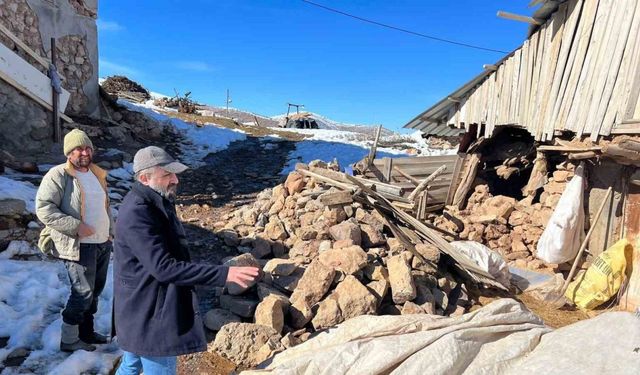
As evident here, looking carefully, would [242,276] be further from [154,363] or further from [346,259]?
[346,259]

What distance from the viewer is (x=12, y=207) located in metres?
5.12

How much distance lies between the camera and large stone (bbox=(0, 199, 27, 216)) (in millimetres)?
5051

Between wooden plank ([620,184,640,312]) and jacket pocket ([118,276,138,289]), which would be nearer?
jacket pocket ([118,276,138,289])

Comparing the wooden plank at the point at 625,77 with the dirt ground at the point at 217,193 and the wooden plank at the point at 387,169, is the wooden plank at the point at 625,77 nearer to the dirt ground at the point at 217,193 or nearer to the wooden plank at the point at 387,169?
the wooden plank at the point at 387,169

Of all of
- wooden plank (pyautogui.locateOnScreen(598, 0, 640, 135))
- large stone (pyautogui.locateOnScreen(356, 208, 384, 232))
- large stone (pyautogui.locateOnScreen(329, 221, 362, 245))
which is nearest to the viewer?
large stone (pyautogui.locateOnScreen(329, 221, 362, 245))

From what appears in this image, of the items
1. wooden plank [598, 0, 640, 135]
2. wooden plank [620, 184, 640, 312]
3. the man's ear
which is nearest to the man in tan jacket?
the man's ear

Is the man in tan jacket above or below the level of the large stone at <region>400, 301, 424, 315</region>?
above

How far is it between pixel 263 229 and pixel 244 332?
3.12 m

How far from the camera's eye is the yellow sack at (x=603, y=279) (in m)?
5.78

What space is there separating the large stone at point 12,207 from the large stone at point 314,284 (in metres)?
3.84

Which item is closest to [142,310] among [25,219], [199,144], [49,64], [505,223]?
[25,219]

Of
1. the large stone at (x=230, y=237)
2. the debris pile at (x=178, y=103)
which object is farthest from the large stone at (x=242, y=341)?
the debris pile at (x=178, y=103)

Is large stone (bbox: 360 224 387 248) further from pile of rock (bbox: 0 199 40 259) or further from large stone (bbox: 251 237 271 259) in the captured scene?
pile of rock (bbox: 0 199 40 259)

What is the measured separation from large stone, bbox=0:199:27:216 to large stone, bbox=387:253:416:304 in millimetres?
4835
